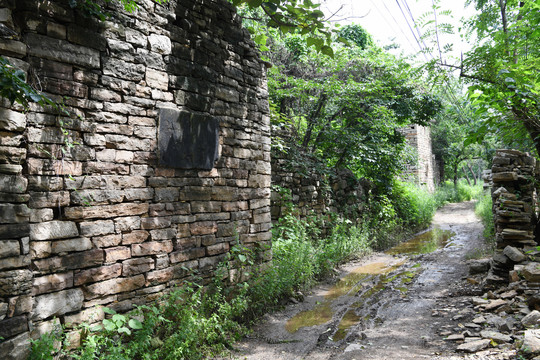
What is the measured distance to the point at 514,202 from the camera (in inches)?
249

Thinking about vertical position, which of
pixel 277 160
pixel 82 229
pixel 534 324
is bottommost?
pixel 534 324

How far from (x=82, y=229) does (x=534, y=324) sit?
14.0ft

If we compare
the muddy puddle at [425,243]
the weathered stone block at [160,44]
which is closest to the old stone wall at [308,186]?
the muddy puddle at [425,243]

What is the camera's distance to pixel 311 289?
19.2 feet

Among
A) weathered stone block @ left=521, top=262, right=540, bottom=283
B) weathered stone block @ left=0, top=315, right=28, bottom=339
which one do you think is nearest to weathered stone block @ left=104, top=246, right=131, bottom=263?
weathered stone block @ left=0, top=315, right=28, bottom=339

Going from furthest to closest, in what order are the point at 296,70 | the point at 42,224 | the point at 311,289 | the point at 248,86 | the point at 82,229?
the point at 296,70 < the point at 311,289 < the point at 248,86 < the point at 82,229 < the point at 42,224

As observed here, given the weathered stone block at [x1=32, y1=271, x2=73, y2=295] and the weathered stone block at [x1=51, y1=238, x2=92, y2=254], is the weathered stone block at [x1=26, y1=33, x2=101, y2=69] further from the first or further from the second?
the weathered stone block at [x1=32, y1=271, x2=73, y2=295]

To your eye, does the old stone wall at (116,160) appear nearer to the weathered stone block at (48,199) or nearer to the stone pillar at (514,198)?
the weathered stone block at (48,199)

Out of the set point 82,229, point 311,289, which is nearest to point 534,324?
point 311,289

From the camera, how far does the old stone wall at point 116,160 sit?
2520mm

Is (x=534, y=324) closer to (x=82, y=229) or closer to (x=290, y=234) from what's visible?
(x=290, y=234)

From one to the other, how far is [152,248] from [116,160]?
0.95m

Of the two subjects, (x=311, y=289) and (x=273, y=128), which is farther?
(x=273, y=128)

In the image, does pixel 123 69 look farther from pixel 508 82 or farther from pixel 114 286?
pixel 508 82
